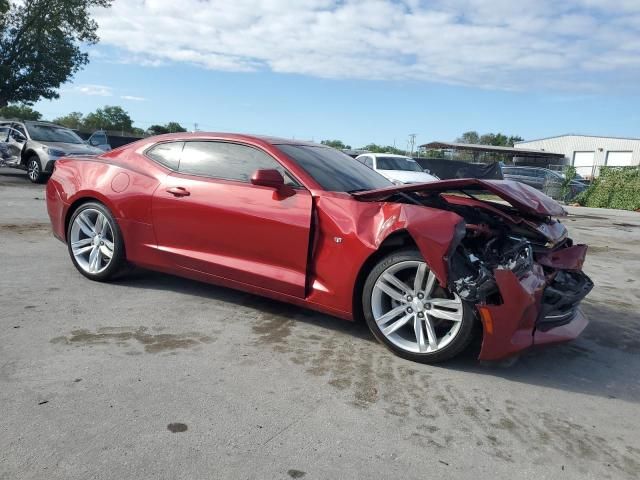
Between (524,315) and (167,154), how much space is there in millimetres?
3224

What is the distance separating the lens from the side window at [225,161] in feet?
14.3

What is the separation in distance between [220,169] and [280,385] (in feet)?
6.65

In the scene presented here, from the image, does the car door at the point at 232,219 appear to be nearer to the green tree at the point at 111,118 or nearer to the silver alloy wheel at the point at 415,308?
the silver alloy wheel at the point at 415,308

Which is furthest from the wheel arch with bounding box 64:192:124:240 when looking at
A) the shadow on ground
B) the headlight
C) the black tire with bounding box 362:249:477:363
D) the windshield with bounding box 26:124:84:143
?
the windshield with bounding box 26:124:84:143

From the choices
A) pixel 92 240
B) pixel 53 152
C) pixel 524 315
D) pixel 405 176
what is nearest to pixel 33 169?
pixel 53 152

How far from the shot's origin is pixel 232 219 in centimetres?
422

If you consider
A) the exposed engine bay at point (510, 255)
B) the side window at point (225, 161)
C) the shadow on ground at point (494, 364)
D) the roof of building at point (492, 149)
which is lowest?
the shadow on ground at point (494, 364)

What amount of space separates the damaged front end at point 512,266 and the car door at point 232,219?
83cm

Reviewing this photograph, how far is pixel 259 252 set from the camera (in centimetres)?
412

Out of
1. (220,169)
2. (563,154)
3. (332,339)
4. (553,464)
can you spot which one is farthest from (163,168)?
(563,154)

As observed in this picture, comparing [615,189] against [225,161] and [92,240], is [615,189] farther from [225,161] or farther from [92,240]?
[92,240]

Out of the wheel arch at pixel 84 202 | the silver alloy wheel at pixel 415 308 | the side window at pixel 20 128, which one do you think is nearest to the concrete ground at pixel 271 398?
the silver alloy wheel at pixel 415 308

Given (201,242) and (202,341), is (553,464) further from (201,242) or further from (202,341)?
(201,242)

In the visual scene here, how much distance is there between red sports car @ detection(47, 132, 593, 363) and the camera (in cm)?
344
